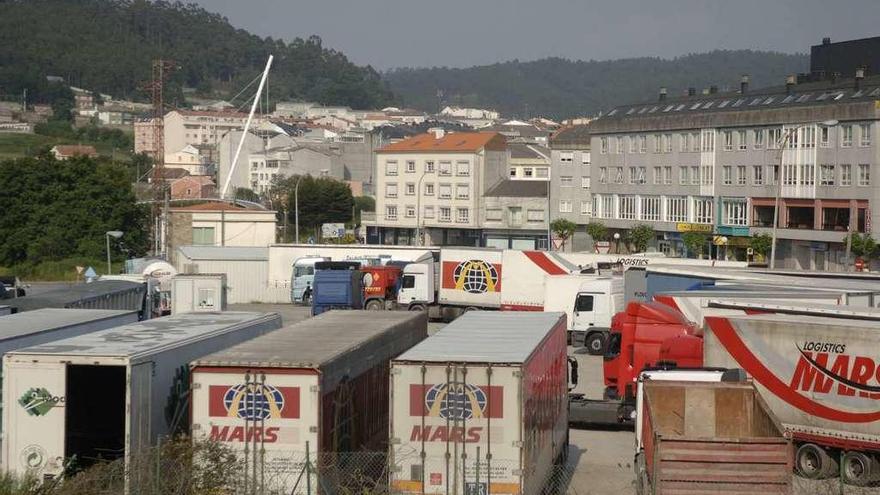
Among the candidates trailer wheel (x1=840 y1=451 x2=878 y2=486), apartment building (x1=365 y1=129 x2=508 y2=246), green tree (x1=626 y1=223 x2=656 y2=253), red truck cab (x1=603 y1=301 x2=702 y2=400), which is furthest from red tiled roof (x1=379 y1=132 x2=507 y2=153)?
trailer wheel (x1=840 y1=451 x2=878 y2=486)

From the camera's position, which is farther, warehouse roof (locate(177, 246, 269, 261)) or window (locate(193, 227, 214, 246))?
window (locate(193, 227, 214, 246))

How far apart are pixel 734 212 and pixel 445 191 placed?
36.5 meters

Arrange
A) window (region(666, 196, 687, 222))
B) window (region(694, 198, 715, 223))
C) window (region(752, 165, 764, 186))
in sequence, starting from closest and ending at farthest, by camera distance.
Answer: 1. window (region(752, 165, 764, 186))
2. window (region(694, 198, 715, 223))
3. window (region(666, 196, 687, 222))

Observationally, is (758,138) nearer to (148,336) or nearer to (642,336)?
(642,336)

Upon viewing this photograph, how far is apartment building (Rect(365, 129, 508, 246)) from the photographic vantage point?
98250mm

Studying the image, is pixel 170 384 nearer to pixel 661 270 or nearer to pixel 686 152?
pixel 661 270

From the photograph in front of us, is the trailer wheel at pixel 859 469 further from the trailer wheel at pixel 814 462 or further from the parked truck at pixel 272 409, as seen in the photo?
the parked truck at pixel 272 409

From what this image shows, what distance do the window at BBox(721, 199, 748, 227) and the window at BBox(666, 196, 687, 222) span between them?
12.5 ft

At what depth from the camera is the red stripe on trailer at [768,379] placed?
61.5 feet

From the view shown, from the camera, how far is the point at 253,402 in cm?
1414

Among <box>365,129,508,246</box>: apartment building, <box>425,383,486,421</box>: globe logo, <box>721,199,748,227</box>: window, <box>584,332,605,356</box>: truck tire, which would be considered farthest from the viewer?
<box>365,129,508,246</box>: apartment building

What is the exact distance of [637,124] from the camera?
75.4 metres

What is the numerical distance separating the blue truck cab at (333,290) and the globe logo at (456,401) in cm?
3238

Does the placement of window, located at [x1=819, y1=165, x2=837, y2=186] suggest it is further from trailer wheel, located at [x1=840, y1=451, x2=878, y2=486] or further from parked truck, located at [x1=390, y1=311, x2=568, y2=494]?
parked truck, located at [x1=390, y1=311, x2=568, y2=494]
